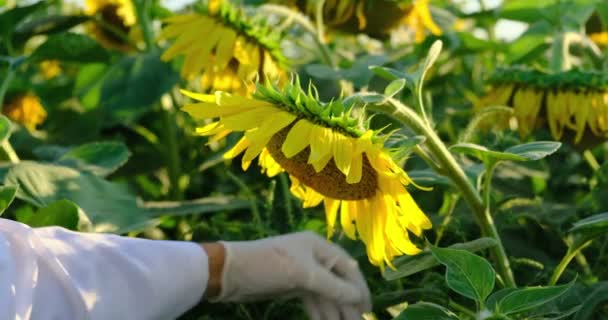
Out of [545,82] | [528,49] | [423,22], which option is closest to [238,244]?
[545,82]

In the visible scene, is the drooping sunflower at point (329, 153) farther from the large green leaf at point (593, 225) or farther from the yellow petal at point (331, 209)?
the large green leaf at point (593, 225)

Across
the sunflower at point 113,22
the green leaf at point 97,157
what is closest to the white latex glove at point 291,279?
the green leaf at point 97,157

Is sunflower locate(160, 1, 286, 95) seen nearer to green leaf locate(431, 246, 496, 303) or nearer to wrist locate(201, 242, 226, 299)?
wrist locate(201, 242, 226, 299)

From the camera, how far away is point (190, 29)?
134 centimetres

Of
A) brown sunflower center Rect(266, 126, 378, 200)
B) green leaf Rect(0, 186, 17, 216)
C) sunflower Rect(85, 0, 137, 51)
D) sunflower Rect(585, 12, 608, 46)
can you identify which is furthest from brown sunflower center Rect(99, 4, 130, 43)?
brown sunflower center Rect(266, 126, 378, 200)

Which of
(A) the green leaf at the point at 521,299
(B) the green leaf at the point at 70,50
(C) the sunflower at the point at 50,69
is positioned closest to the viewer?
(A) the green leaf at the point at 521,299

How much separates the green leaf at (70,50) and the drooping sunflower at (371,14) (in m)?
0.30

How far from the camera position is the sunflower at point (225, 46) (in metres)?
1.31

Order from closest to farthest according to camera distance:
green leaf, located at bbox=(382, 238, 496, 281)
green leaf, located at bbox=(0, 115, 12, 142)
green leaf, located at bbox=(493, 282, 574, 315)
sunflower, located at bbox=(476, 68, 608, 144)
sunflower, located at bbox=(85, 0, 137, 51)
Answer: green leaf, located at bbox=(493, 282, 574, 315), green leaf, located at bbox=(382, 238, 496, 281), green leaf, located at bbox=(0, 115, 12, 142), sunflower, located at bbox=(476, 68, 608, 144), sunflower, located at bbox=(85, 0, 137, 51)

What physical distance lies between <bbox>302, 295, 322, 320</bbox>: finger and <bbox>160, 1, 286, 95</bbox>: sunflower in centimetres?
32

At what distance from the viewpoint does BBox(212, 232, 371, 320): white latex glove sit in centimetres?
107

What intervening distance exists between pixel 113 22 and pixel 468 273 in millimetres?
1329

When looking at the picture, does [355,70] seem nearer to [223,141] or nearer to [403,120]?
[403,120]

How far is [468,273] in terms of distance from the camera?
815 millimetres
